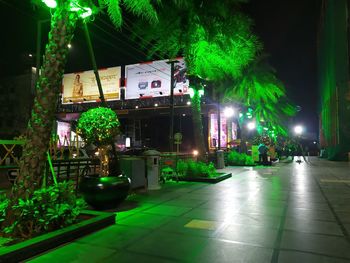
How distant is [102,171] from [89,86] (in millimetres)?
31313

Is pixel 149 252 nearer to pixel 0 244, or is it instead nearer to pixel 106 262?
pixel 106 262

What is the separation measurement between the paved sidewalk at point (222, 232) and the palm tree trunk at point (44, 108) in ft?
4.34

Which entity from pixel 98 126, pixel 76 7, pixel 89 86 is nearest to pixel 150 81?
pixel 89 86

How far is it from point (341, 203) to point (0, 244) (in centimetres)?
798

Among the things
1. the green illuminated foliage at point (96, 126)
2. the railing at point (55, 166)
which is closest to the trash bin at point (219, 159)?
the railing at point (55, 166)

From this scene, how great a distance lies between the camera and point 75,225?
5297 millimetres

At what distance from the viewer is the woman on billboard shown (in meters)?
37.2

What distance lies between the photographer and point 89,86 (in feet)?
121

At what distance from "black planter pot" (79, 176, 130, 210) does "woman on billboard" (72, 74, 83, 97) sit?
1266 inches

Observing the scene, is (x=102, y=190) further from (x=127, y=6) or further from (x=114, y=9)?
(x=127, y=6)

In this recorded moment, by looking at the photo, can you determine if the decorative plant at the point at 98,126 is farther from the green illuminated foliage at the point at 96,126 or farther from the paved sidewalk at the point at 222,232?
the paved sidewalk at the point at 222,232

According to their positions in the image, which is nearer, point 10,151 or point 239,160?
point 10,151

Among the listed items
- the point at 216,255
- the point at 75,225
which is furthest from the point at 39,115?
the point at 216,255

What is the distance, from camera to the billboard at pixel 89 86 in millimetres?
34094
